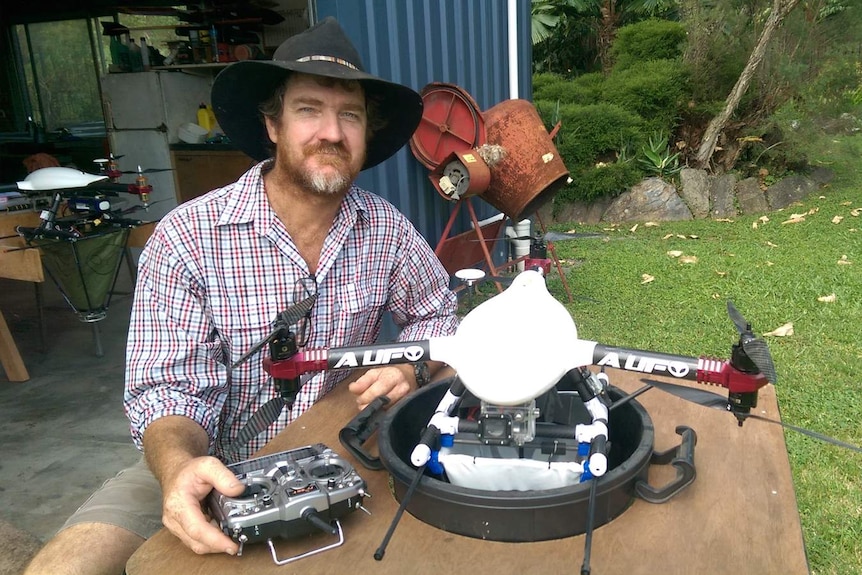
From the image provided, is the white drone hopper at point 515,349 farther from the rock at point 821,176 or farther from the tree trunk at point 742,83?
the rock at point 821,176

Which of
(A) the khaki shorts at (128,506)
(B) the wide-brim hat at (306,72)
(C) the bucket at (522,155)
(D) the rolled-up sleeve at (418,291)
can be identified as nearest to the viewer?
(A) the khaki shorts at (128,506)

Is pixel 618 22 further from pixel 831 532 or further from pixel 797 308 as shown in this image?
pixel 831 532

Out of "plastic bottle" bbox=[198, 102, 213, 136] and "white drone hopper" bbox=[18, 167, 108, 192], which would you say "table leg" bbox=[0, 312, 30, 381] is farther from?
"plastic bottle" bbox=[198, 102, 213, 136]

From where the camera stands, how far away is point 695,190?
829 centimetres

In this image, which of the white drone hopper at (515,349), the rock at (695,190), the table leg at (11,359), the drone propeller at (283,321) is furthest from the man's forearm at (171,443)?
the rock at (695,190)

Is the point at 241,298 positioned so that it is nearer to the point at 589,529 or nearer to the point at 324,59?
the point at 324,59

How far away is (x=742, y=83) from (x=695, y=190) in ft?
4.58

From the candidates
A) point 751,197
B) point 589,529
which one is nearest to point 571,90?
point 751,197

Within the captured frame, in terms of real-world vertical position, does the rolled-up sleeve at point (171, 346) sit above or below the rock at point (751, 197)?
above

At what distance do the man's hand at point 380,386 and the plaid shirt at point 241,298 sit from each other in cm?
12

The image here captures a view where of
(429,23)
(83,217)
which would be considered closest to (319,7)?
(429,23)

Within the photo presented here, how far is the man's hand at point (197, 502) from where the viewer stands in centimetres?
104

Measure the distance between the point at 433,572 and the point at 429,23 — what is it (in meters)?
4.08

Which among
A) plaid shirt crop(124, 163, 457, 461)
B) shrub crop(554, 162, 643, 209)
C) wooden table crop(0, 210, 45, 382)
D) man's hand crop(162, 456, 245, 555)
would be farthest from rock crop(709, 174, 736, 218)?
man's hand crop(162, 456, 245, 555)
